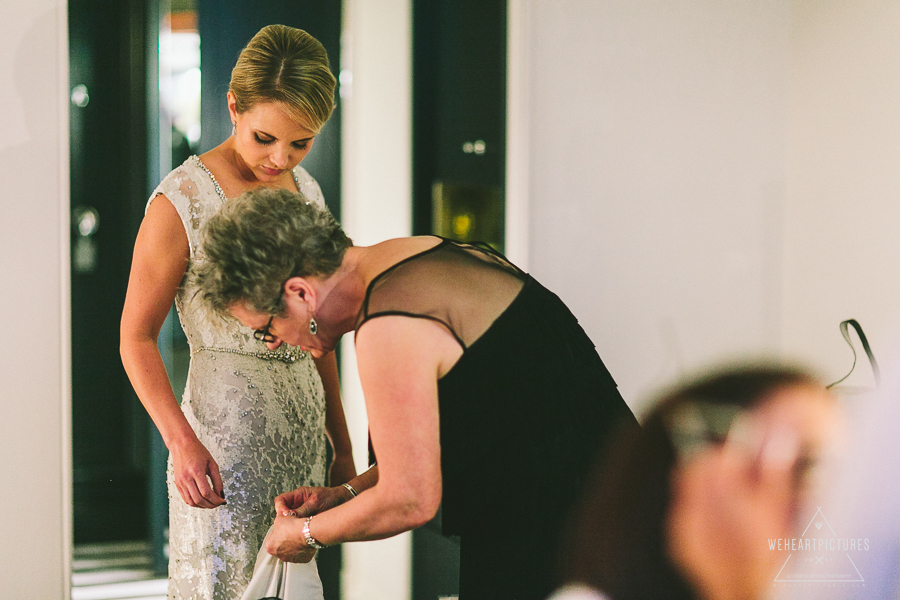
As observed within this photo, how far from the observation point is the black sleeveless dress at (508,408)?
109 centimetres

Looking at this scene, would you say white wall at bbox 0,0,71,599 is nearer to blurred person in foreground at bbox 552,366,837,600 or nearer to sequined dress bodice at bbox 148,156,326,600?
sequined dress bodice at bbox 148,156,326,600

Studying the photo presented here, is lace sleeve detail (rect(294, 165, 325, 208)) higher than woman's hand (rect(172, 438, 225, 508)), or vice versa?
lace sleeve detail (rect(294, 165, 325, 208))

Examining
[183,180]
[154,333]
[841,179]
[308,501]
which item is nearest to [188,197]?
[183,180]

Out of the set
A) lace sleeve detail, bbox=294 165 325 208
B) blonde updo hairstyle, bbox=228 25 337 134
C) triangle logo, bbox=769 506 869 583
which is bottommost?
triangle logo, bbox=769 506 869 583

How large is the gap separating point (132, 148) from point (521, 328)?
1107 millimetres

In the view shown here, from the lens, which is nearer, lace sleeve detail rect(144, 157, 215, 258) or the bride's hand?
the bride's hand

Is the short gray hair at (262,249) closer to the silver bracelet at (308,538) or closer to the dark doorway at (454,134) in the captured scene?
the silver bracelet at (308,538)

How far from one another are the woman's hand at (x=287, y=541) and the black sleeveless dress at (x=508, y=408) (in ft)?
0.84

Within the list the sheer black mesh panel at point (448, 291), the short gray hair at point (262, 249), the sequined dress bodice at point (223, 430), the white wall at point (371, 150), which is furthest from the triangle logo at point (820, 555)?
the white wall at point (371, 150)

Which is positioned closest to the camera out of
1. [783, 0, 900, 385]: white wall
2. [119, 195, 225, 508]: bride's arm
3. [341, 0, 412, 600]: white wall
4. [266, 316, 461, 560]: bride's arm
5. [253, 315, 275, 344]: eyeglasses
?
[266, 316, 461, 560]: bride's arm

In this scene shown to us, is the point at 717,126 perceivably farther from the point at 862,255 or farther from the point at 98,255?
the point at 98,255

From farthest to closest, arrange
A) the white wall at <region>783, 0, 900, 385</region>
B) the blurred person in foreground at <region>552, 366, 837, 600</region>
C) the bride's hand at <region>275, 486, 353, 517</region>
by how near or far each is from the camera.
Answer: the white wall at <region>783, 0, 900, 385</region>
the bride's hand at <region>275, 486, 353, 517</region>
the blurred person in foreground at <region>552, 366, 837, 600</region>

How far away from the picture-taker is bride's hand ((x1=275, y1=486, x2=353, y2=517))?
1.29 m

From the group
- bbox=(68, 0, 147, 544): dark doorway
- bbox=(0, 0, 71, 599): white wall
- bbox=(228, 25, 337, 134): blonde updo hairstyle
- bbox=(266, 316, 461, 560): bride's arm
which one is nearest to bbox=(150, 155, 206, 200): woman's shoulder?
bbox=(228, 25, 337, 134): blonde updo hairstyle
